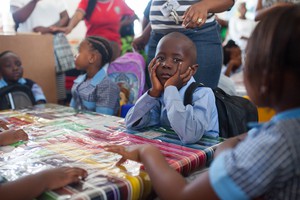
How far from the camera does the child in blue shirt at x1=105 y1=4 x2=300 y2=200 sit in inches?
21.0

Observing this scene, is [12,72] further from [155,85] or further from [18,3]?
[155,85]

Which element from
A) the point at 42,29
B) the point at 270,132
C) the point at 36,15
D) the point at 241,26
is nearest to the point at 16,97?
the point at 42,29

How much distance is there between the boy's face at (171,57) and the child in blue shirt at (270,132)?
65cm

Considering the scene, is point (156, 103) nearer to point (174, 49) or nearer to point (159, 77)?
point (159, 77)

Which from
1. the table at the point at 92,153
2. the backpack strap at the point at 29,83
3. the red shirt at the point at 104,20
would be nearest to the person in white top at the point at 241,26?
the red shirt at the point at 104,20

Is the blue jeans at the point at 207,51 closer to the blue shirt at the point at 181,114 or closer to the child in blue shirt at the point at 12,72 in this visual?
the blue shirt at the point at 181,114

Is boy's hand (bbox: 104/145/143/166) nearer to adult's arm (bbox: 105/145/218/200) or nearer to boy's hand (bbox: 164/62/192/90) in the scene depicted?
adult's arm (bbox: 105/145/218/200)

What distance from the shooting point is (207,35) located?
4.84ft

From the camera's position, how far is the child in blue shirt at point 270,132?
0.53 meters

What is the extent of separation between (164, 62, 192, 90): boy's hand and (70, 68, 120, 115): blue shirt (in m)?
0.73

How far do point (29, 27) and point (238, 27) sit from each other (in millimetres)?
2536

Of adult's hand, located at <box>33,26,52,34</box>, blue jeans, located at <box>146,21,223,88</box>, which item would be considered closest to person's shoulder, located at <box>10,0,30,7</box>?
adult's hand, located at <box>33,26,52,34</box>

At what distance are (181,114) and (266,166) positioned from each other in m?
0.55

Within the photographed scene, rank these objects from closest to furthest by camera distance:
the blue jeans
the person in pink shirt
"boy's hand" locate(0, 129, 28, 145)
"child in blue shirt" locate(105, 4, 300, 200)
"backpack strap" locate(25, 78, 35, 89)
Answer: "child in blue shirt" locate(105, 4, 300, 200), "boy's hand" locate(0, 129, 28, 145), the blue jeans, "backpack strap" locate(25, 78, 35, 89), the person in pink shirt
